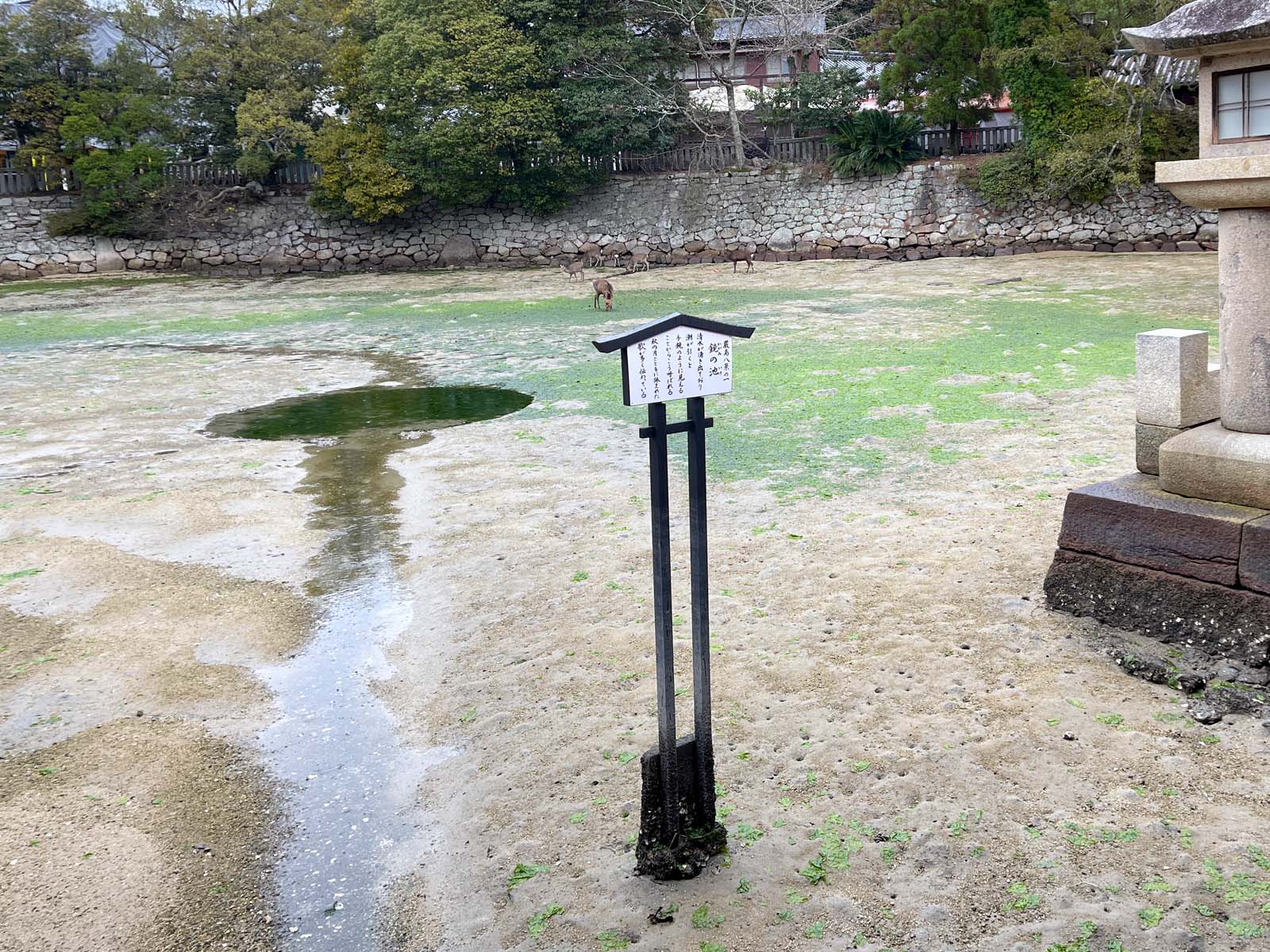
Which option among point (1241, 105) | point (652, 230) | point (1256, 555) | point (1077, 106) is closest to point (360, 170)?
point (652, 230)

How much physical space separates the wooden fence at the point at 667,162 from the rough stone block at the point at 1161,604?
2233 centimetres

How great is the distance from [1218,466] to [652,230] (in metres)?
23.2

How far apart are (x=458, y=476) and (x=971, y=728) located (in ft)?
16.8

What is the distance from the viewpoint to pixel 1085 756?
13.8ft

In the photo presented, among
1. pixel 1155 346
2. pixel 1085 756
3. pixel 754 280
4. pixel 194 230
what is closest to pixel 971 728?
pixel 1085 756

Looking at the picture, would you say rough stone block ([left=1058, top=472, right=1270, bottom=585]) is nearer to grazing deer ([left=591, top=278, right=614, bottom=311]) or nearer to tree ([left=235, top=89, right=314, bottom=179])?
grazing deer ([left=591, top=278, right=614, bottom=311])

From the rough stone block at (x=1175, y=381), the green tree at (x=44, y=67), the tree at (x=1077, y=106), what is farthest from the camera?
the green tree at (x=44, y=67)

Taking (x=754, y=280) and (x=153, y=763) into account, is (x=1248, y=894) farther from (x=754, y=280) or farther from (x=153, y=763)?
(x=754, y=280)

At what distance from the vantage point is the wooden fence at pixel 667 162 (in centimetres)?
2597

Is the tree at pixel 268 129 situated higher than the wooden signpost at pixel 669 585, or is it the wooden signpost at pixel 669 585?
the tree at pixel 268 129

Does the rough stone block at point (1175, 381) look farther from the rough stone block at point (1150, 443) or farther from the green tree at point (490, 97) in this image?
the green tree at point (490, 97)

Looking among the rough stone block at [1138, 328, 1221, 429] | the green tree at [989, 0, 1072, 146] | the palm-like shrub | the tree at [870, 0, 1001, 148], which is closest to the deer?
the palm-like shrub

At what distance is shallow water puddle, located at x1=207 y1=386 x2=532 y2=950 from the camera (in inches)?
147

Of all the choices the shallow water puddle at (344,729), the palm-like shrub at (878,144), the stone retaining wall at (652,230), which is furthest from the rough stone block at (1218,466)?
the palm-like shrub at (878,144)
